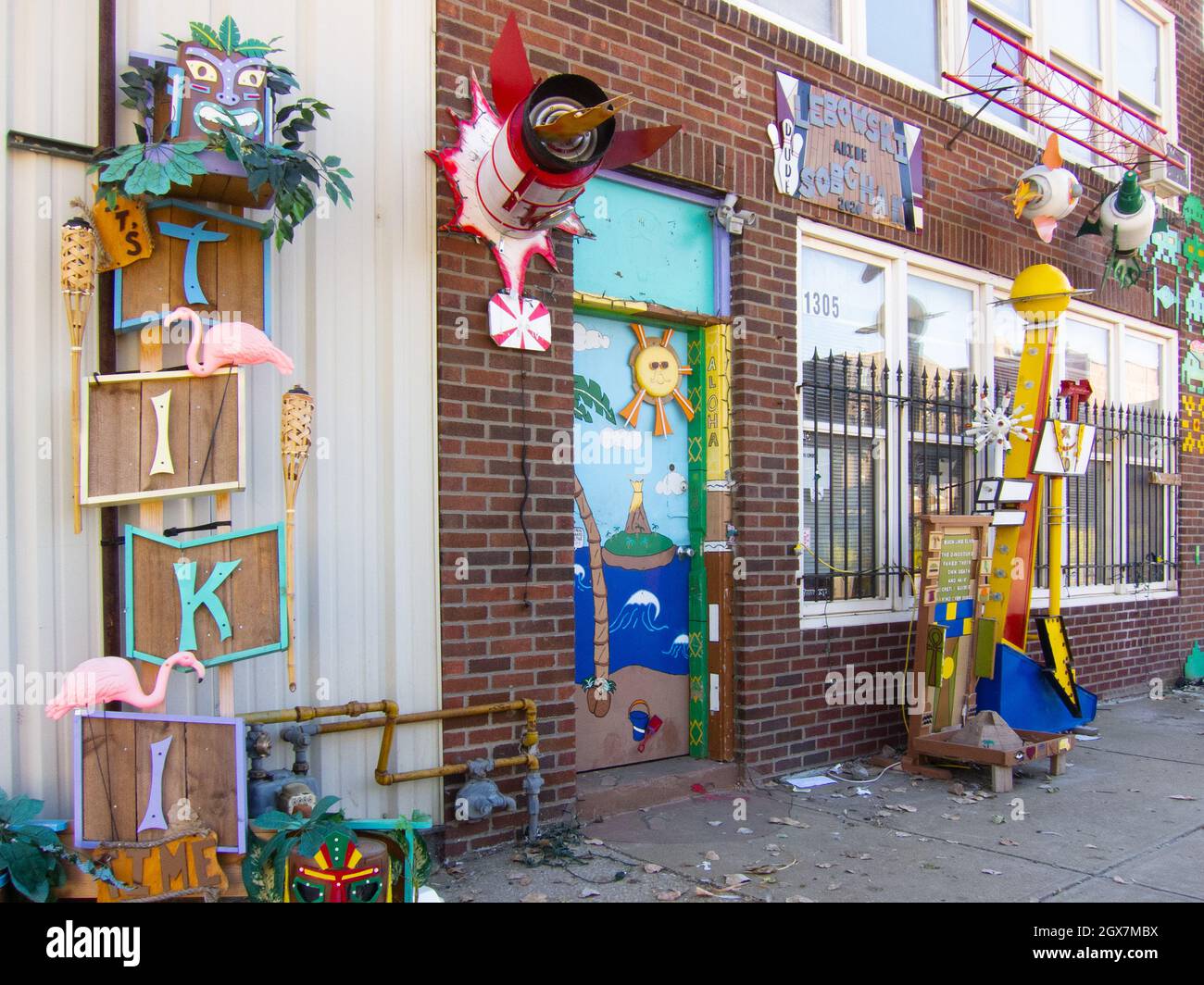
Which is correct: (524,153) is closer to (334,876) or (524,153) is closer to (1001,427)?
(334,876)

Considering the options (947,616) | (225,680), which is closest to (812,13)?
(947,616)

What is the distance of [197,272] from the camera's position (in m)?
3.71

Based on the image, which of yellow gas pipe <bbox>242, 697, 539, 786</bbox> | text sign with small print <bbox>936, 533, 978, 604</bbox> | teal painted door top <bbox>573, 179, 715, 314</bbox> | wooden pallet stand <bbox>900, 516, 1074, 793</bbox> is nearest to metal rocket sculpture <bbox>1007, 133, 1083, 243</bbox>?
wooden pallet stand <bbox>900, 516, 1074, 793</bbox>

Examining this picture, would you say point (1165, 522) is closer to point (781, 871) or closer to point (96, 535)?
point (781, 871)

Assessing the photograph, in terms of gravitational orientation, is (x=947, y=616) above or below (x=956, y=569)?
below

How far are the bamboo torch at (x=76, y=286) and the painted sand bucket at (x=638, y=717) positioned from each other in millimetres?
2866

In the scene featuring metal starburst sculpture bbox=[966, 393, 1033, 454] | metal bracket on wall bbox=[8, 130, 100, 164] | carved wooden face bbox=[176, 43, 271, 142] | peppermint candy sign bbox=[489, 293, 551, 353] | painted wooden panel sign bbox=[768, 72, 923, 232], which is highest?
painted wooden panel sign bbox=[768, 72, 923, 232]

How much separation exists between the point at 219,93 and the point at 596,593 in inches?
112

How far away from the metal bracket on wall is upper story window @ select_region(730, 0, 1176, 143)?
369 cm

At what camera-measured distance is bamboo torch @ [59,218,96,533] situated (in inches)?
132

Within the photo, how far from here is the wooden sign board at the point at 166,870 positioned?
129 inches

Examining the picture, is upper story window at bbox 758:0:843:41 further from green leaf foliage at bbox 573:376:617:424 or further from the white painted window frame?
green leaf foliage at bbox 573:376:617:424

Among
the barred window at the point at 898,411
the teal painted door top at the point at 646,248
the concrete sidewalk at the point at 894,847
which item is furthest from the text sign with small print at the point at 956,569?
the teal painted door top at the point at 646,248

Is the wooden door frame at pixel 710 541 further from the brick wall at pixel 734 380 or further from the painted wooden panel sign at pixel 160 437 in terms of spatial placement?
the painted wooden panel sign at pixel 160 437
